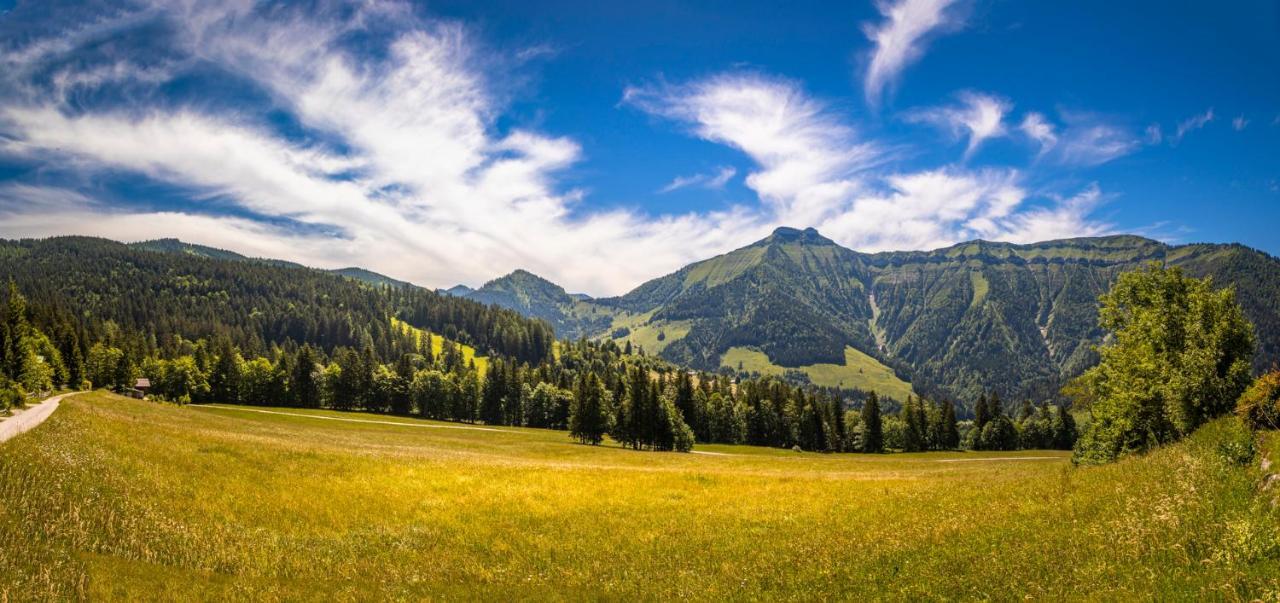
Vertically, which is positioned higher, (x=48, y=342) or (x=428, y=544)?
(x=48, y=342)

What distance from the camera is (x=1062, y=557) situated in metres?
12.2

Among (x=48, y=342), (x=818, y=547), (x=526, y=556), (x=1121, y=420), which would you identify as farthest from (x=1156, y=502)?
(x=48, y=342)

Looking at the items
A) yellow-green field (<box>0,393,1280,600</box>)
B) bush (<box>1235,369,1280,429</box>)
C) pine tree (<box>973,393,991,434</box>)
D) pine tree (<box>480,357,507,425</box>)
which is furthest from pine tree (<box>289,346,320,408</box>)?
pine tree (<box>973,393,991,434</box>)

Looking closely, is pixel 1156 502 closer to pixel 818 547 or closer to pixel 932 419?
pixel 818 547

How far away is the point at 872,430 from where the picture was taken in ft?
406

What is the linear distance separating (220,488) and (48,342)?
4109 inches

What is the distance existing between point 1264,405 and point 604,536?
22026 mm

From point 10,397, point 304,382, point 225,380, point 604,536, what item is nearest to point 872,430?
point 604,536

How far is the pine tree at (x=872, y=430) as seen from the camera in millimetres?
123250

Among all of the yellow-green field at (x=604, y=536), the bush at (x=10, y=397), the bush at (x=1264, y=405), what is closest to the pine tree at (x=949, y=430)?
the yellow-green field at (x=604, y=536)

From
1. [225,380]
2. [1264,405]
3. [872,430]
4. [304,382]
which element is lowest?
[872,430]

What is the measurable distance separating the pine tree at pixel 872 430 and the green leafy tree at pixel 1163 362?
85.6 m

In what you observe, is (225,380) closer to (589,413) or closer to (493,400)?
(493,400)

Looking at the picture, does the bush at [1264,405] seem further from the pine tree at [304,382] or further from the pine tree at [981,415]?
the pine tree at [304,382]
